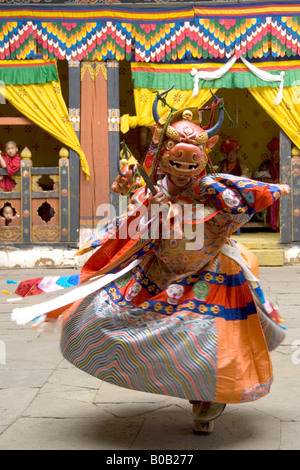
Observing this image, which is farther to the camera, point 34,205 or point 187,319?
point 34,205

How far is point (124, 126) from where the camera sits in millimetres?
10453

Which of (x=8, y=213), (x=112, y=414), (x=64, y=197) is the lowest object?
(x=112, y=414)

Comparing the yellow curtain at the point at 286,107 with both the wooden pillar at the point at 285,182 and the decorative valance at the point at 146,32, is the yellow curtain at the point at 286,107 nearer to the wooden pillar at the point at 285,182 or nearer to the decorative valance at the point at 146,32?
the wooden pillar at the point at 285,182

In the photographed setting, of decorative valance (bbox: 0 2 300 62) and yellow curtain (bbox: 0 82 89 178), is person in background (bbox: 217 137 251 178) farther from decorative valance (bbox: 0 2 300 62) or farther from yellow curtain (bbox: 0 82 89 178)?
yellow curtain (bbox: 0 82 89 178)

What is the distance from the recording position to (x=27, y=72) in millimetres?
10367

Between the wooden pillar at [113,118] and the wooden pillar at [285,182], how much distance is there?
230cm

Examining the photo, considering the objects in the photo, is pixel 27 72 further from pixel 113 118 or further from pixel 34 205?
pixel 34 205

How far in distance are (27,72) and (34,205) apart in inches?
72.3

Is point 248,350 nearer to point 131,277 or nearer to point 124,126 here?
point 131,277

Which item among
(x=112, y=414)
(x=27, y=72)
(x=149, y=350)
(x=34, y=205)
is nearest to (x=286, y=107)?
(x=27, y=72)

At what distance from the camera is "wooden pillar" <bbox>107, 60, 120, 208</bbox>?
410 inches

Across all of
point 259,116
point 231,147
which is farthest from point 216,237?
point 259,116

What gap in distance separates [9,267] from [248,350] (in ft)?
24.4

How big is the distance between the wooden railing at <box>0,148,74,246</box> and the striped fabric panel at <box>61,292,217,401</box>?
273 inches
